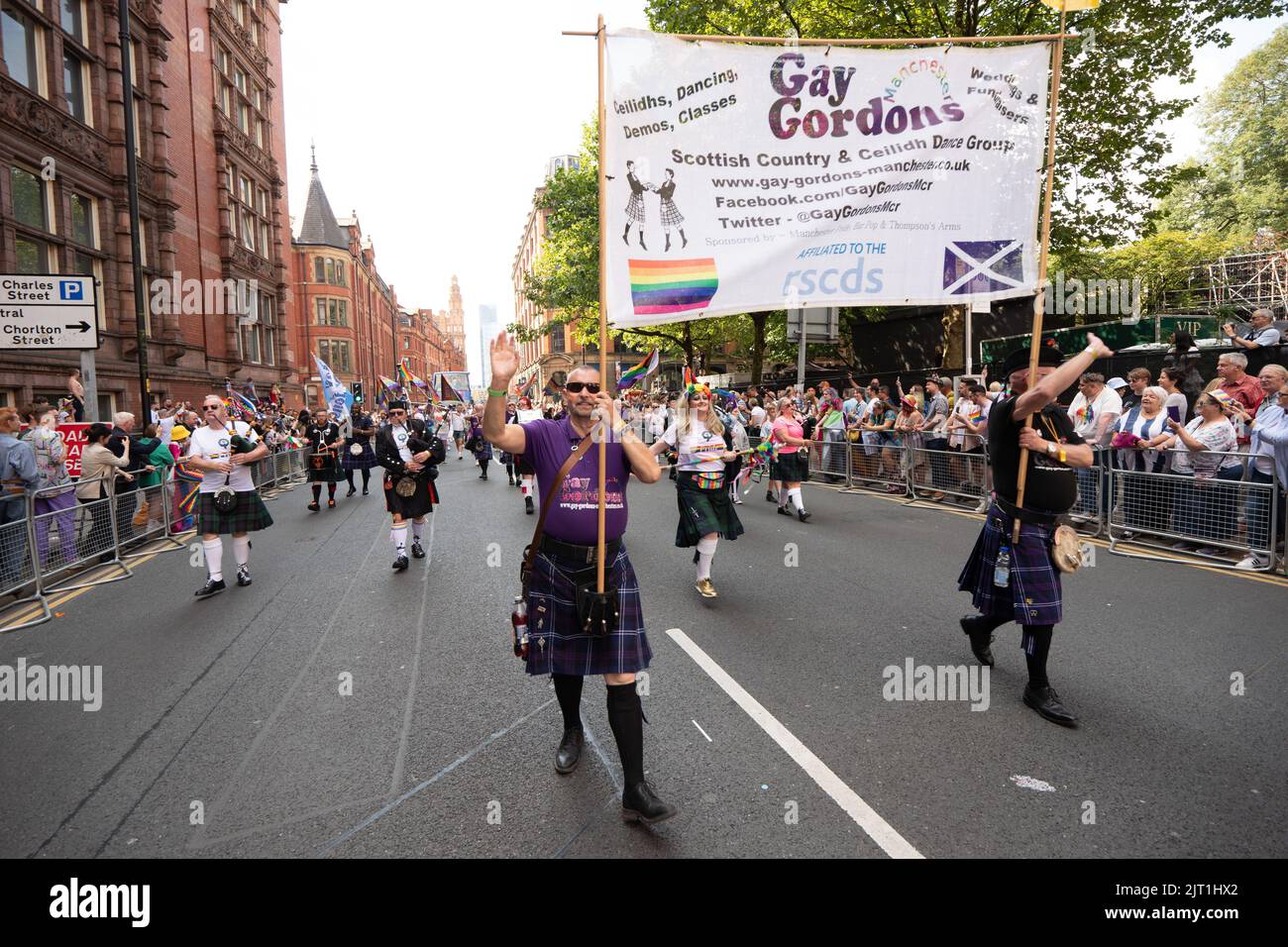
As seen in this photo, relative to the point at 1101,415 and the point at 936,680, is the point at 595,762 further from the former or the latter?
the point at 1101,415

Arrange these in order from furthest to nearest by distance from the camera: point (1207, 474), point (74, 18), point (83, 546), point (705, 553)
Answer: point (74, 18), point (83, 546), point (1207, 474), point (705, 553)

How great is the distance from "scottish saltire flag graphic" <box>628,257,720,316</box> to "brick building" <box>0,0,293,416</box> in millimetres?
9673

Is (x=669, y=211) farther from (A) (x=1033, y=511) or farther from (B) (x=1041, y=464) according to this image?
(A) (x=1033, y=511)

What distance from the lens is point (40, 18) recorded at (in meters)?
16.9

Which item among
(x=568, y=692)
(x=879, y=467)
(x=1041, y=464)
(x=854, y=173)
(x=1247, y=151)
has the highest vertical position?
(x=1247, y=151)

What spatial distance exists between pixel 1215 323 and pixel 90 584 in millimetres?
23687

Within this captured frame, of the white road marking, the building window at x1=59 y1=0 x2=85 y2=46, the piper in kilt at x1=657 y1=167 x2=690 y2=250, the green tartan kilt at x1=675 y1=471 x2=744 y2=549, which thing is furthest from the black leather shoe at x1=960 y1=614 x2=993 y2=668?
the building window at x1=59 y1=0 x2=85 y2=46

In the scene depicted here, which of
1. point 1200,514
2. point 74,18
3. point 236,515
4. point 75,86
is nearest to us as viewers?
point 236,515

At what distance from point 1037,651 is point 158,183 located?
2806 cm

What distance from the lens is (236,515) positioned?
7.29m

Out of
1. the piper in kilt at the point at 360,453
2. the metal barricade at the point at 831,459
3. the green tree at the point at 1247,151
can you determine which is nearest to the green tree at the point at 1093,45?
the metal barricade at the point at 831,459

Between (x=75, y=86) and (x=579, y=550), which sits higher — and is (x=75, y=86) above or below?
above

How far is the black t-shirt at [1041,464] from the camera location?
13.0 ft

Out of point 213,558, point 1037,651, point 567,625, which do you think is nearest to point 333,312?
point 213,558
